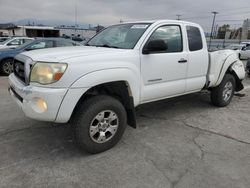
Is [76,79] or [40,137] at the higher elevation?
[76,79]

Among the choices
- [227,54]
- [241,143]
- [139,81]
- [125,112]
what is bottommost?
[241,143]

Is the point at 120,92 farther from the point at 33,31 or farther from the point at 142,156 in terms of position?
the point at 33,31

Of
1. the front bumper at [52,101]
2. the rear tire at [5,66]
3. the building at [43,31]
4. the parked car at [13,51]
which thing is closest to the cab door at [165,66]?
the front bumper at [52,101]

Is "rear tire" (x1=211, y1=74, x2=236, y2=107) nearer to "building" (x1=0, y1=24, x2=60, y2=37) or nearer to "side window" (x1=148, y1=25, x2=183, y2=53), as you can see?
"side window" (x1=148, y1=25, x2=183, y2=53)

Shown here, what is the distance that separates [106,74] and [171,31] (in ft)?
5.71

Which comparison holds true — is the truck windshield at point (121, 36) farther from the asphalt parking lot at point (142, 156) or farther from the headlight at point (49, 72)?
the asphalt parking lot at point (142, 156)

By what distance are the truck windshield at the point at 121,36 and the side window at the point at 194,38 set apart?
1003 millimetres

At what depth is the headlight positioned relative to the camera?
277cm

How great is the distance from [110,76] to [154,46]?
908mm

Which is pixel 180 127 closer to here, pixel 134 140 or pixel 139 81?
pixel 134 140

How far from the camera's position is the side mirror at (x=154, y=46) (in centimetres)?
355

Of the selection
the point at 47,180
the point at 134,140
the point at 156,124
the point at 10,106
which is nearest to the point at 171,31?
the point at 156,124

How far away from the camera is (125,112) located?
3.41m

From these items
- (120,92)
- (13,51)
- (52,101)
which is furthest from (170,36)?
(13,51)
